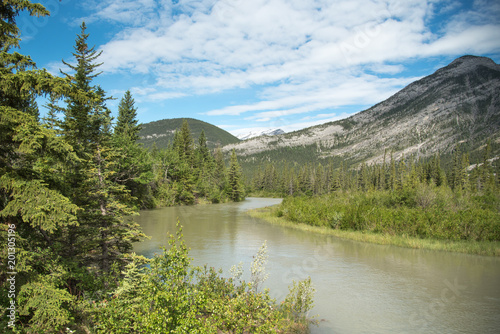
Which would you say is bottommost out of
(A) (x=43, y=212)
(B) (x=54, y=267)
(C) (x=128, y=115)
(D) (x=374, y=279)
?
(D) (x=374, y=279)

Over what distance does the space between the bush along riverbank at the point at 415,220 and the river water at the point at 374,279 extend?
1.50m

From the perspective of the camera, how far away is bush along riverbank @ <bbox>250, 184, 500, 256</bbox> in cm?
2158

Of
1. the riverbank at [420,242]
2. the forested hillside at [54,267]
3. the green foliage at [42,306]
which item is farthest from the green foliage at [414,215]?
the green foliage at [42,306]

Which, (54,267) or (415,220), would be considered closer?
(54,267)

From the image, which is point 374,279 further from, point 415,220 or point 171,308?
point 171,308

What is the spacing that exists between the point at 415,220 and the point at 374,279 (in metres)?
11.6

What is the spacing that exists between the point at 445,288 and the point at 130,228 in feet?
47.7

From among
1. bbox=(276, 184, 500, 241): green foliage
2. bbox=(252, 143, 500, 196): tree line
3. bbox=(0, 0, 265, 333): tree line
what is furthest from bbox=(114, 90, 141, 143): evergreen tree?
bbox=(252, 143, 500, 196): tree line

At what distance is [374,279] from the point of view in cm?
1502

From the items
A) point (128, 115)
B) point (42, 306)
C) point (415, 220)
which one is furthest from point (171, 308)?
point (128, 115)

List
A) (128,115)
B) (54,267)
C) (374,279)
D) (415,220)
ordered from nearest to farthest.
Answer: (54,267) → (374,279) → (415,220) → (128,115)

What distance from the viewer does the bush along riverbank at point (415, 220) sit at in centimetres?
2158

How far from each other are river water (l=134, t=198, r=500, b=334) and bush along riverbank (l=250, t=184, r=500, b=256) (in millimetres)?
1495

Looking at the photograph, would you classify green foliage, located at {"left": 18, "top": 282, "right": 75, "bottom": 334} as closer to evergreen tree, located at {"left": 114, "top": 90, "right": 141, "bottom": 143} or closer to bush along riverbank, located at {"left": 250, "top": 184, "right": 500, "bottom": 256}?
bush along riverbank, located at {"left": 250, "top": 184, "right": 500, "bottom": 256}
